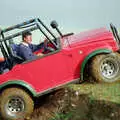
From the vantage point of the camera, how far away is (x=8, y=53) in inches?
353

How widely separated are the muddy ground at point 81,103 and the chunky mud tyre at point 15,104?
273 millimetres

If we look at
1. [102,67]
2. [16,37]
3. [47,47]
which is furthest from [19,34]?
[102,67]

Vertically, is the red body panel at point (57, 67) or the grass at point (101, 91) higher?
the red body panel at point (57, 67)

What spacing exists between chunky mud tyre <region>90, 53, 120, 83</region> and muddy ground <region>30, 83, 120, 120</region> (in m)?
0.14

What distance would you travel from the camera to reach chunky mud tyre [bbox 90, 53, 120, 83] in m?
8.76

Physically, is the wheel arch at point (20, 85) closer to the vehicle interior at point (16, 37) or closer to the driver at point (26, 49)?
the vehicle interior at point (16, 37)

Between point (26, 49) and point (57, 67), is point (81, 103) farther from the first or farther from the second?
point (26, 49)

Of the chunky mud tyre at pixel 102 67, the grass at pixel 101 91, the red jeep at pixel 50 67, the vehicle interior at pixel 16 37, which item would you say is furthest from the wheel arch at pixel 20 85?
the chunky mud tyre at pixel 102 67

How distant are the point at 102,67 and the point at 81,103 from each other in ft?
3.51

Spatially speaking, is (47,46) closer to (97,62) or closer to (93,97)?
(97,62)

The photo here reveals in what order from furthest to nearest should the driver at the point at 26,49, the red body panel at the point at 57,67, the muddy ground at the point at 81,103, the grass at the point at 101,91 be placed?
the driver at the point at 26,49
the red body panel at the point at 57,67
the grass at the point at 101,91
the muddy ground at the point at 81,103

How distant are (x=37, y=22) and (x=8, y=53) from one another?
32.5 inches

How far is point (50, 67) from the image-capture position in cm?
869

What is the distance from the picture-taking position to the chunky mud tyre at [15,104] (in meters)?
8.82
